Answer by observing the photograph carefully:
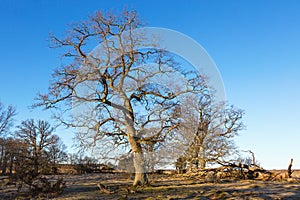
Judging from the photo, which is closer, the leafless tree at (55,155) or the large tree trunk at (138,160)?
the large tree trunk at (138,160)

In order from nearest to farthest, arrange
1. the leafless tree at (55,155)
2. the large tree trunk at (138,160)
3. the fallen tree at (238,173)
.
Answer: the large tree trunk at (138,160), the fallen tree at (238,173), the leafless tree at (55,155)

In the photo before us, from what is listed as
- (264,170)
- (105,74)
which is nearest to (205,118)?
(264,170)

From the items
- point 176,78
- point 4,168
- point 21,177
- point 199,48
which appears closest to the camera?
point 21,177

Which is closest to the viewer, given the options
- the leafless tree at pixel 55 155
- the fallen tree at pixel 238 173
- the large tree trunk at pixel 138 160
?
the large tree trunk at pixel 138 160

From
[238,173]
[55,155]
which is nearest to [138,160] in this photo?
[238,173]

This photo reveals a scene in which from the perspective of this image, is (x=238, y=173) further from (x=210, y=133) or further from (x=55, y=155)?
(x=55, y=155)

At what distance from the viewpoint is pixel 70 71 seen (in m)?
11.9

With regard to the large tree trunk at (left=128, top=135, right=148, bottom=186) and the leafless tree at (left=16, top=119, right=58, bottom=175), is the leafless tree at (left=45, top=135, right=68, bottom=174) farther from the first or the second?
the large tree trunk at (left=128, top=135, right=148, bottom=186)

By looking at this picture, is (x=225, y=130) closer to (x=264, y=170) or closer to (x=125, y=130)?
(x=264, y=170)

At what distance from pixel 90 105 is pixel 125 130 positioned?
2012 millimetres

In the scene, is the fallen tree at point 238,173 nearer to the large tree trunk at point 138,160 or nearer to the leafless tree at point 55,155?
the large tree trunk at point 138,160

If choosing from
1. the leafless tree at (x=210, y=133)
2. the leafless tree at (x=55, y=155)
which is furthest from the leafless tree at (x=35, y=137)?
the leafless tree at (x=210, y=133)

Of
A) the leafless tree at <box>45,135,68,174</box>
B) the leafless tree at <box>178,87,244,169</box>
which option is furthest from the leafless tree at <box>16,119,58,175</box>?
the leafless tree at <box>178,87,244,169</box>

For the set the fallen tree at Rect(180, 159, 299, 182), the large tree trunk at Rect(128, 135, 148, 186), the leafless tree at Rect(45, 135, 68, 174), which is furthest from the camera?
the leafless tree at Rect(45, 135, 68, 174)
